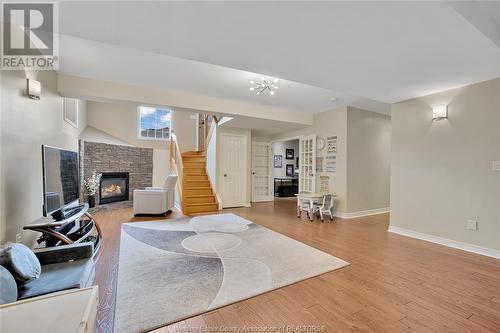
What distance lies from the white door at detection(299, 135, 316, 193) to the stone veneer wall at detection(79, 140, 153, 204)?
17.5 ft

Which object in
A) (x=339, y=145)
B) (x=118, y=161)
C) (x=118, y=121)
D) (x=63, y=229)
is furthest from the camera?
(x=118, y=121)

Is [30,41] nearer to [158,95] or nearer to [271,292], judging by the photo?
[158,95]

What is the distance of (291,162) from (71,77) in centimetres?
811

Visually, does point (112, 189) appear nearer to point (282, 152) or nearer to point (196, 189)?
point (196, 189)

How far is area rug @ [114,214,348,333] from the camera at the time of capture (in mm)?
1893

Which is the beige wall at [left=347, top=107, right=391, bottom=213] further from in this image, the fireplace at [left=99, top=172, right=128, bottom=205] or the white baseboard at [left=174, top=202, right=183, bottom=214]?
the fireplace at [left=99, top=172, right=128, bottom=205]

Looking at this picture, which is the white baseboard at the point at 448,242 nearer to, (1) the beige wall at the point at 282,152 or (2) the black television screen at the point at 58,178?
(2) the black television screen at the point at 58,178

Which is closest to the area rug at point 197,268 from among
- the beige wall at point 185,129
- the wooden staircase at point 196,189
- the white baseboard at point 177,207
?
the wooden staircase at point 196,189

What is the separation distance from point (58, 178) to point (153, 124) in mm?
6318

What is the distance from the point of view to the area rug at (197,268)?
1.89 m

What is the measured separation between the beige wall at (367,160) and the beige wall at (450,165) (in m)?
1.15

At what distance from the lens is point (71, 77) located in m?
3.61

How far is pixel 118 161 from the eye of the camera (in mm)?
7062

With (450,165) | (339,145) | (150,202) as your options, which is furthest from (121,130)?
(450,165)
